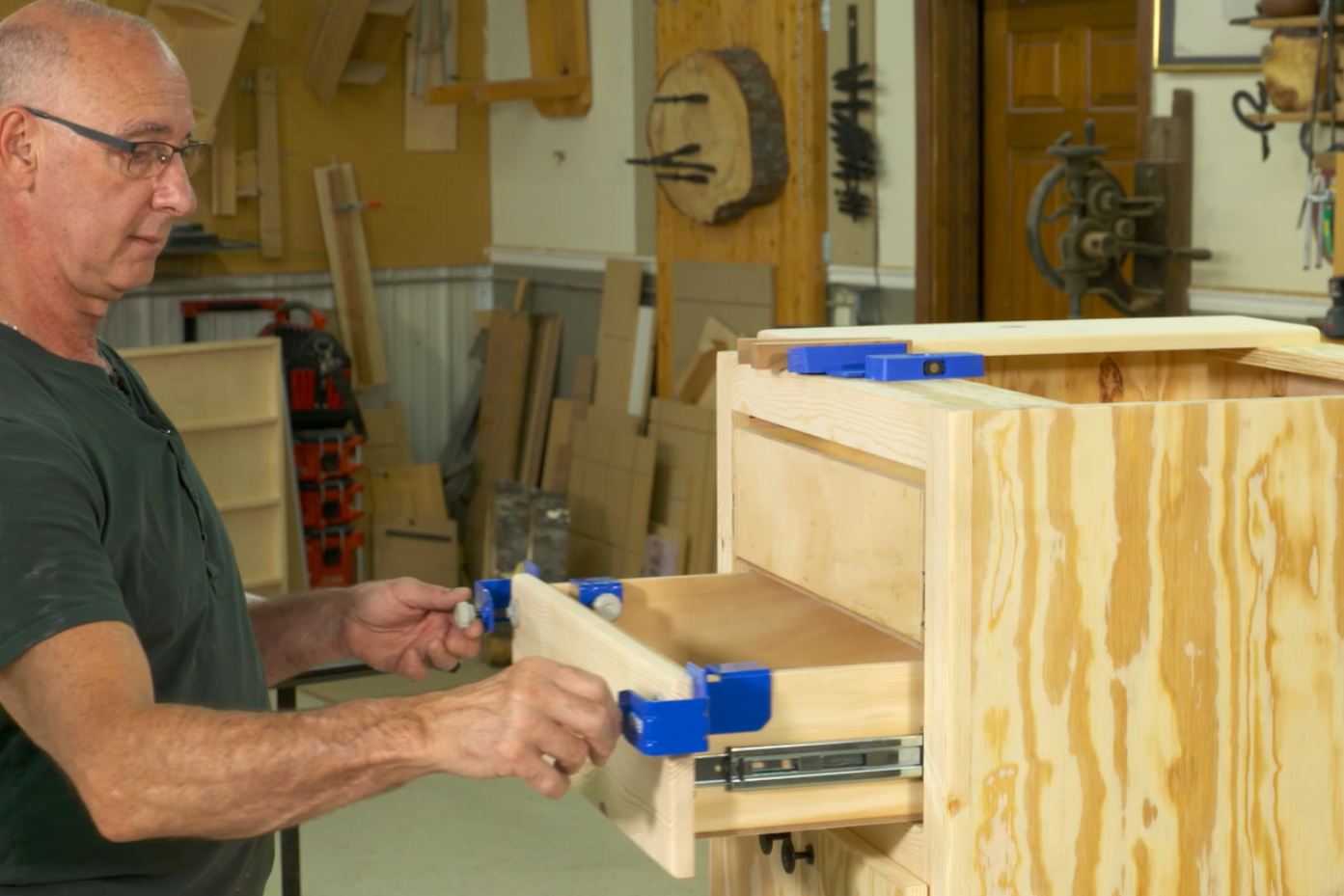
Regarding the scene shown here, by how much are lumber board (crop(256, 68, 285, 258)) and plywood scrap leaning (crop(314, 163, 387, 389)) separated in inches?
8.4

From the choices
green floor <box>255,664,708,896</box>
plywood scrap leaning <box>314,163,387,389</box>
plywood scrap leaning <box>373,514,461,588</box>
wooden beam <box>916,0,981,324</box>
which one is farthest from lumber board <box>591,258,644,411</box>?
green floor <box>255,664,708,896</box>

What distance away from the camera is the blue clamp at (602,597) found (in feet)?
5.56

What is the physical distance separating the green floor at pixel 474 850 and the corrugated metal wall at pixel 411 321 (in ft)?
9.69

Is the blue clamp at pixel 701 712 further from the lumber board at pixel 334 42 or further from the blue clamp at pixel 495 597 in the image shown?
the lumber board at pixel 334 42

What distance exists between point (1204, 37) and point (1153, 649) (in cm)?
319

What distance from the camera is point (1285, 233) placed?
4051 millimetres

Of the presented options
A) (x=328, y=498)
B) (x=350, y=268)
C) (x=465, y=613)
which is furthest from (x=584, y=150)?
(x=465, y=613)

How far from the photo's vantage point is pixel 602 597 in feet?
5.57

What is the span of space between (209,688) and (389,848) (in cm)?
280

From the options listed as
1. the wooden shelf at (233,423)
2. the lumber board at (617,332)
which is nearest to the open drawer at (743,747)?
the wooden shelf at (233,423)

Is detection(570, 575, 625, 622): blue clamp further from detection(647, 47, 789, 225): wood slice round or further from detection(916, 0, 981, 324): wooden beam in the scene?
detection(647, 47, 789, 225): wood slice round

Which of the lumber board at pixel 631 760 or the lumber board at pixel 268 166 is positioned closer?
the lumber board at pixel 631 760

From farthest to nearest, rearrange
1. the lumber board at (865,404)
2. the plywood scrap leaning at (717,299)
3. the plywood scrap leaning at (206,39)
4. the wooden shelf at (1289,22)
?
the plywood scrap leaning at (206,39) < the plywood scrap leaning at (717,299) < the wooden shelf at (1289,22) < the lumber board at (865,404)

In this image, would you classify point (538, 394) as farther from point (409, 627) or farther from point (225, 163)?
point (409, 627)
